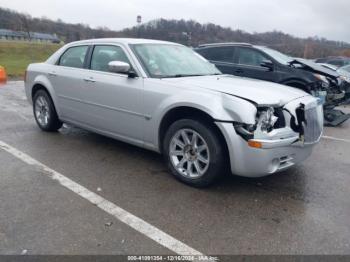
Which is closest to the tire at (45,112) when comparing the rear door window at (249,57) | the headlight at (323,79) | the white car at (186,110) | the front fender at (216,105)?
the white car at (186,110)

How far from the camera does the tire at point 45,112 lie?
598 centimetres

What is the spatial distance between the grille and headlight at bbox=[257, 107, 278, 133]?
0.47 metres

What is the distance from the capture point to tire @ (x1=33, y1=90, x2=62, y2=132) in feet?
19.6

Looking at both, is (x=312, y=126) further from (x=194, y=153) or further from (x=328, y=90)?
(x=328, y=90)

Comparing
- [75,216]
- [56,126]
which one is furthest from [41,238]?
[56,126]

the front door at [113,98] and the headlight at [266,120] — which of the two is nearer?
the headlight at [266,120]

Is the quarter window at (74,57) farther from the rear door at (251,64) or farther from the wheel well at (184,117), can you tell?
the rear door at (251,64)

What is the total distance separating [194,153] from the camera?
3.98 metres

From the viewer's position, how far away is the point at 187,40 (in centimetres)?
1636

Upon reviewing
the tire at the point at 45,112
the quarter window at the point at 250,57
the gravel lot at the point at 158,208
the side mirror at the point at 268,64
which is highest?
the quarter window at the point at 250,57

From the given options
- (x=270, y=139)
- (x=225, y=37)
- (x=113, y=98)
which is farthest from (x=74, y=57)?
(x=225, y=37)

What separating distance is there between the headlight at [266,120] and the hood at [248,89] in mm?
84

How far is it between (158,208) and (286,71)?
232 inches

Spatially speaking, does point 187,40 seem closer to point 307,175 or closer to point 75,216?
point 307,175
